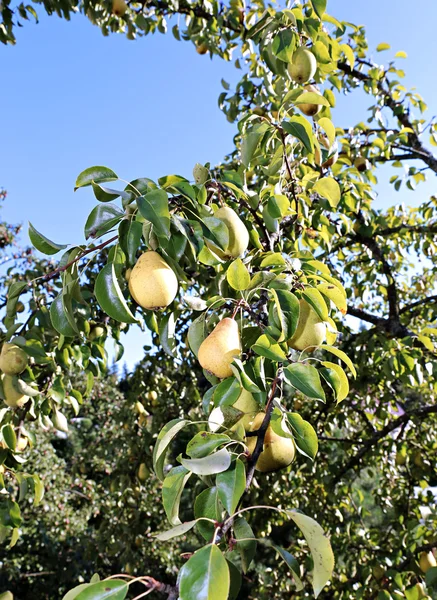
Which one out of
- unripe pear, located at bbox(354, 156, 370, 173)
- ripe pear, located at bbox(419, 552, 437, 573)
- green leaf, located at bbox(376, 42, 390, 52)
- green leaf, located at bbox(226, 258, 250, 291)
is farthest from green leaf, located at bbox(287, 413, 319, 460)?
green leaf, located at bbox(376, 42, 390, 52)

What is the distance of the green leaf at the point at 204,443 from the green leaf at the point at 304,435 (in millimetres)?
115

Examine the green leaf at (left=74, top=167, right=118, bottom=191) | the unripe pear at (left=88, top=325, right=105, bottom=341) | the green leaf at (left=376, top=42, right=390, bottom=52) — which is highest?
the green leaf at (left=376, top=42, right=390, bottom=52)

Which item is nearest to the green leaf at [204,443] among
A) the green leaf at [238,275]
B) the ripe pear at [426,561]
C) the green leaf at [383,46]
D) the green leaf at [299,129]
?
the green leaf at [238,275]

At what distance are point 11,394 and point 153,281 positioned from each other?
2.57 ft

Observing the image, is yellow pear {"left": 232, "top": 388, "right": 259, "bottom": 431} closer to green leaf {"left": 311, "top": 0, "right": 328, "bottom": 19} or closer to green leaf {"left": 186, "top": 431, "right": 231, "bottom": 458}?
green leaf {"left": 186, "top": 431, "right": 231, "bottom": 458}

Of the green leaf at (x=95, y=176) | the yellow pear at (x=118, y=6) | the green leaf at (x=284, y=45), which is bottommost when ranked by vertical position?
the green leaf at (x=95, y=176)

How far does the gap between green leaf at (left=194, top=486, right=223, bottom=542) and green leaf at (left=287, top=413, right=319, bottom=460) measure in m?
0.15

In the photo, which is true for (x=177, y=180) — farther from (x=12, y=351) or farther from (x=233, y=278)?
(x=12, y=351)

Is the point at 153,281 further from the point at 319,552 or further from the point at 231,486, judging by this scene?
the point at 319,552

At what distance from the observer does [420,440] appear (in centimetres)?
280

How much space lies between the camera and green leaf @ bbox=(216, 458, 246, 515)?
1.91 feet

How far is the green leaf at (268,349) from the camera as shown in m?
0.67

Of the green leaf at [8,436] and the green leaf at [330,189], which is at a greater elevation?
the green leaf at [330,189]

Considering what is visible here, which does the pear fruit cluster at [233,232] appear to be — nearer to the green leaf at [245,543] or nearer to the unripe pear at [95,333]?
the green leaf at [245,543]
